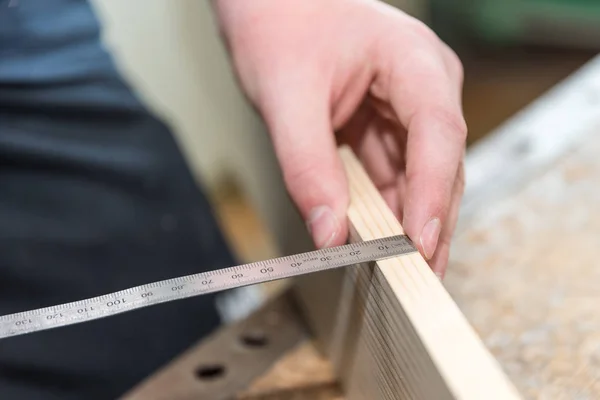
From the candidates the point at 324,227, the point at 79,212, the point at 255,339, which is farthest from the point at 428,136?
the point at 79,212

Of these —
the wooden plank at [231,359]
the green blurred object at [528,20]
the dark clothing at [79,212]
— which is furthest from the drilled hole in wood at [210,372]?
the green blurred object at [528,20]

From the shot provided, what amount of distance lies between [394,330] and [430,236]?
0.37 ft

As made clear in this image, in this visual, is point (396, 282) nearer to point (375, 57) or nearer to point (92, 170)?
point (375, 57)

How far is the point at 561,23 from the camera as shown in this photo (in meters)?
2.25

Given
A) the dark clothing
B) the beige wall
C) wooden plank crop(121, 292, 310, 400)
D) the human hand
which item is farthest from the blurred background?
the human hand

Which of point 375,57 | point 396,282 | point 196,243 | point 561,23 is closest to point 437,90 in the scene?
point 375,57

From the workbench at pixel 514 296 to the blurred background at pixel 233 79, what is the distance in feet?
2.39

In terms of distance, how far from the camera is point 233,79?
172 centimetres

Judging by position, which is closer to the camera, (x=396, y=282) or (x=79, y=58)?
(x=396, y=282)

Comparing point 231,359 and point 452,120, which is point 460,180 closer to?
point 452,120

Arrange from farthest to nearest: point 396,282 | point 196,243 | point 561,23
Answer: point 561,23
point 196,243
point 396,282

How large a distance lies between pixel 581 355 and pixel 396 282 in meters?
0.34

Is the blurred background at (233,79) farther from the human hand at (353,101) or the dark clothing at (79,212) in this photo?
the human hand at (353,101)

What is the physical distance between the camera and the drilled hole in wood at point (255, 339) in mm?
877
